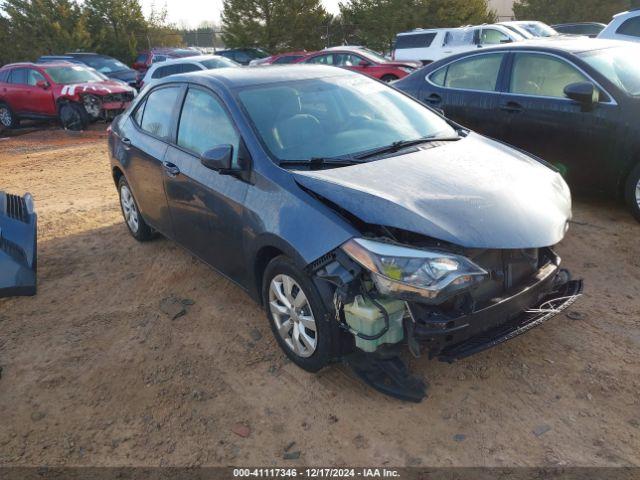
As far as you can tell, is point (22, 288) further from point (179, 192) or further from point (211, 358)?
point (211, 358)

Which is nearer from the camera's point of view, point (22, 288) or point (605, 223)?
point (22, 288)

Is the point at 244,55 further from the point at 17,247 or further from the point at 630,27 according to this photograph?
the point at 17,247

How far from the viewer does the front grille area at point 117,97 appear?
13.3 meters

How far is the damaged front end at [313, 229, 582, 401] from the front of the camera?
2516 mm

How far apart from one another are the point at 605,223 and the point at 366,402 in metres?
3.44

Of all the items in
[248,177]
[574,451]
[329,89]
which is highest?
A: [329,89]

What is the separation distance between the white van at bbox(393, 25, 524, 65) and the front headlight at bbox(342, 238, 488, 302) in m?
14.8

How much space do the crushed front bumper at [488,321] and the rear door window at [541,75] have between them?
303cm

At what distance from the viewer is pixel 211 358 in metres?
3.41

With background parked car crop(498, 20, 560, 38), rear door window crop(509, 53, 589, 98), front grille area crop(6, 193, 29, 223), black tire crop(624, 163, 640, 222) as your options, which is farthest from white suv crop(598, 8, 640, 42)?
front grille area crop(6, 193, 29, 223)

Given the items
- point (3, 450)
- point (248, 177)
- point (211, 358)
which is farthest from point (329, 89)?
point (3, 450)

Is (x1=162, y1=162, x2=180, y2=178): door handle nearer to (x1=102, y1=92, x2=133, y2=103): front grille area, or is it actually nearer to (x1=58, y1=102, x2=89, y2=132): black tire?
(x1=102, y1=92, x2=133, y2=103): front grille area

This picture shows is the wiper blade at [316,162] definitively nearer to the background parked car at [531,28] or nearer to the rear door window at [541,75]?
the rear door window at [541,75]

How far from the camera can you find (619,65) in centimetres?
522
